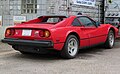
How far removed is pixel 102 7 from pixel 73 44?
7191mm

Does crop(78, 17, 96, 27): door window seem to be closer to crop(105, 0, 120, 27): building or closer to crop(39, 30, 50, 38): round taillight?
crop(39, 30, 50, 38): round taillight

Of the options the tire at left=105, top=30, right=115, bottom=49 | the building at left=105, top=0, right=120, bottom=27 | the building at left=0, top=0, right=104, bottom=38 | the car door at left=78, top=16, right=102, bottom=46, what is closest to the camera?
the car door at left=78, top=16, right=102, bottom=46

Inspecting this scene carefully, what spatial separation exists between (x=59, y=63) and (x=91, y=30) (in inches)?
76.9

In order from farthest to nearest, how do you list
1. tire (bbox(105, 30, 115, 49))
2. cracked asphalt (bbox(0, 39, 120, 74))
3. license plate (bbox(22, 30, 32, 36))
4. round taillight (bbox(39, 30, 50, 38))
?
tire (bbox(105, 30, 115, 49)), license plate (bbox(22, 30, 32, 36)), round taillight (bbox(39, 30, 50, 38)), cracked asphalt (bbox(0, 39, 120, 74))

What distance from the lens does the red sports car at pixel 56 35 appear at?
701cm

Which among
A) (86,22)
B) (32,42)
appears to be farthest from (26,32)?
(86,22)

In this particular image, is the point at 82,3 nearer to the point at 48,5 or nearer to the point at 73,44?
the point at 48,5

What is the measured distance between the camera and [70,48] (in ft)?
25.0

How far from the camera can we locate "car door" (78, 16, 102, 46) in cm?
821

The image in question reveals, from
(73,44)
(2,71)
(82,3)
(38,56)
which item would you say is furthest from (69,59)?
(82,3)

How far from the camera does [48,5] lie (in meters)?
11.6

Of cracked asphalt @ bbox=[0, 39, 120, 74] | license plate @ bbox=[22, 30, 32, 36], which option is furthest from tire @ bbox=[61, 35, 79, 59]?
license plate @ bbox=[22, 30, 32, 36]

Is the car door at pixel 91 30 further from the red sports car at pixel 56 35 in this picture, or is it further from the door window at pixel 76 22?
the door window at pixel 76 22

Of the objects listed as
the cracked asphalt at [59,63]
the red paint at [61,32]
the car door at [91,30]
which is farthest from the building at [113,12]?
the cracked asphalt at [59,63]
